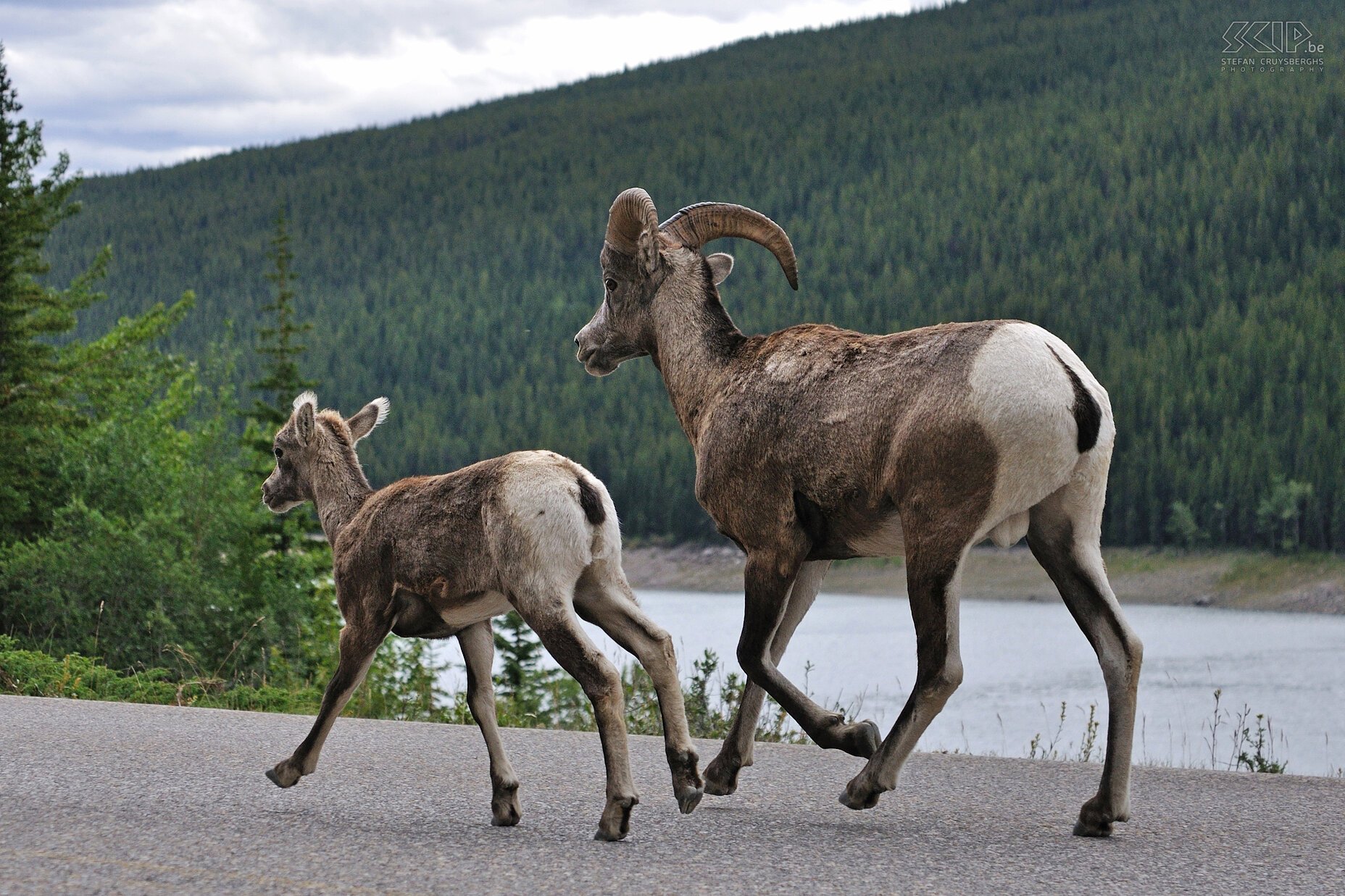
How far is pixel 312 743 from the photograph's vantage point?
256 inches

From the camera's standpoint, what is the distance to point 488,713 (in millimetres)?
6461

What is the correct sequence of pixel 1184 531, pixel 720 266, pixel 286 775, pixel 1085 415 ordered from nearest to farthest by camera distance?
1. pixel 1085 415
2. pixel 286 775
3. pixel 720 266
4. pixel 1184 531

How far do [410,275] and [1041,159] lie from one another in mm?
60416

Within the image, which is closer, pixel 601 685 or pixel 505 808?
pixel 601 685

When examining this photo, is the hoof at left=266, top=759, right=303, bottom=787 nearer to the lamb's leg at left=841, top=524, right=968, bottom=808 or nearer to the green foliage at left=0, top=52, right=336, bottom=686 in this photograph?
the lamb's leg at left=841, top=524, right=968, bottom=808

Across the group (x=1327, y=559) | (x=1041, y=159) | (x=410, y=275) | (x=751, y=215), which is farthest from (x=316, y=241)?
(x=751, y=215)

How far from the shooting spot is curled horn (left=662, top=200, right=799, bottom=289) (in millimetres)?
7473

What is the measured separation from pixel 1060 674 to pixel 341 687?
30.2 m

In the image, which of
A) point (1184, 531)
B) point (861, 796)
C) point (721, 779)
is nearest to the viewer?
point (861, 796)

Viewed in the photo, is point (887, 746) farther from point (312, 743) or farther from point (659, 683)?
point (312, 743)

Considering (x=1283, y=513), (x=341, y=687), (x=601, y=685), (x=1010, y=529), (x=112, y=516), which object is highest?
(x=1010, y=529)

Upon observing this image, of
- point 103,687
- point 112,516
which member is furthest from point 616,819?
point 112,516
